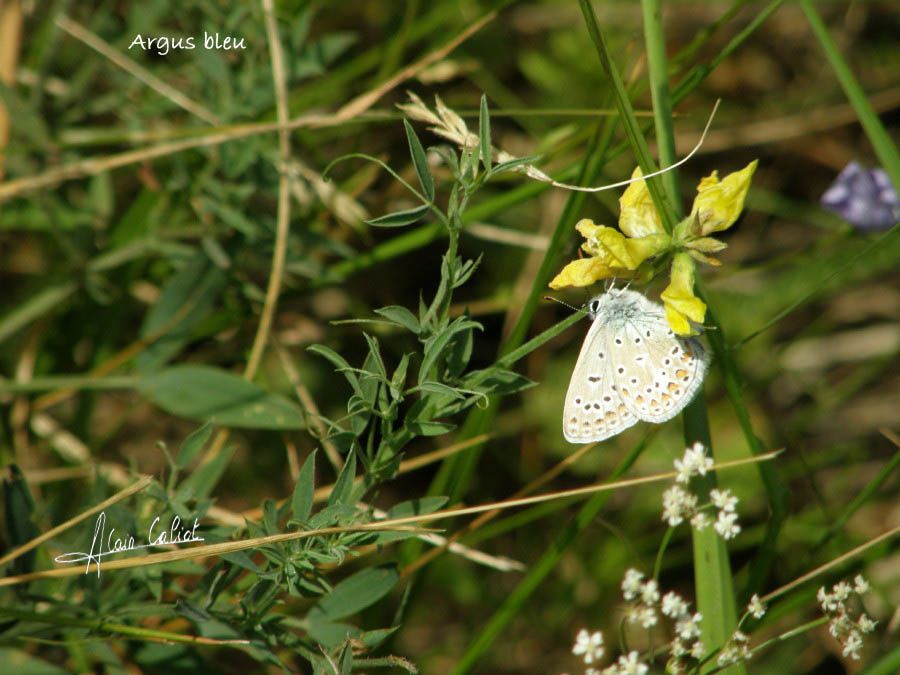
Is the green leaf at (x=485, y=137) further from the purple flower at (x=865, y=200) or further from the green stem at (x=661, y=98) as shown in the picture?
the purple flower at (x=865, y=200)

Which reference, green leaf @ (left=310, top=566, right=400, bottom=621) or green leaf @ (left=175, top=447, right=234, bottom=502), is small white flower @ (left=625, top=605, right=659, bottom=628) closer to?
green leaf @ (left=310, top=566, right=400, bottom=621)

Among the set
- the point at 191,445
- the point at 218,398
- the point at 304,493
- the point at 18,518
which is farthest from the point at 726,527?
the point at 18,518

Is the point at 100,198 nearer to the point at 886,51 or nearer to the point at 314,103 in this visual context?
the point at 314,103

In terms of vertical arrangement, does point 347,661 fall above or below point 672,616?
above

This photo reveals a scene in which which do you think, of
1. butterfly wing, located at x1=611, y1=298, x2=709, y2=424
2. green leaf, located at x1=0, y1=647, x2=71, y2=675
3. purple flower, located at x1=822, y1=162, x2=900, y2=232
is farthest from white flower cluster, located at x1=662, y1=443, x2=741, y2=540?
green leaf, located at x1=0, y1=647, x2=71, y2=675

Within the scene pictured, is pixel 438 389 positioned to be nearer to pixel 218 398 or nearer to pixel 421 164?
pixel 421 164

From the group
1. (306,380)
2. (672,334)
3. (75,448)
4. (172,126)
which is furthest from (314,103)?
(672,334)
